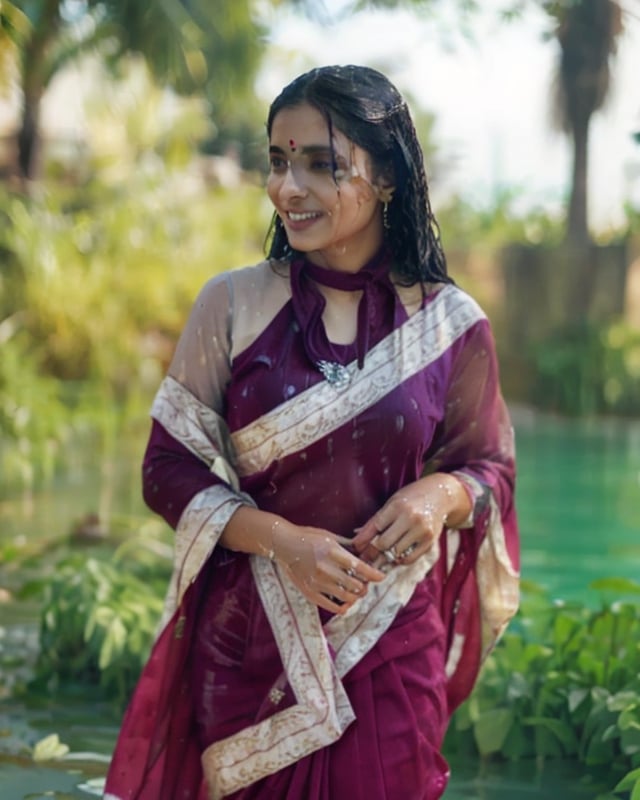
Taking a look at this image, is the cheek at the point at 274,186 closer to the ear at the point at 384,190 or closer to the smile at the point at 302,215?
the smile at the point at 302,215

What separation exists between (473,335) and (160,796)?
3.32 feet

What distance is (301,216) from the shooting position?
240cm

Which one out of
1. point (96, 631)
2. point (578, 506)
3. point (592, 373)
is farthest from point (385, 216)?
point (592, 373)

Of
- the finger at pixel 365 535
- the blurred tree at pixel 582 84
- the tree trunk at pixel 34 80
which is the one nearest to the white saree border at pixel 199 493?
the finger at pixel 365 535

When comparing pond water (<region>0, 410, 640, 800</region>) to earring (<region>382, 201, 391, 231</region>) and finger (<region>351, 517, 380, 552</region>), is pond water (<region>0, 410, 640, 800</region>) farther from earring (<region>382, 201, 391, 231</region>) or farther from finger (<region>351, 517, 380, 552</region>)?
earring (<region>382, 201, 391, 231</region>)

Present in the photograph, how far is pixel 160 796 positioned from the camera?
8.12 feet

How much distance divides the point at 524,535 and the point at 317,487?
638 cm

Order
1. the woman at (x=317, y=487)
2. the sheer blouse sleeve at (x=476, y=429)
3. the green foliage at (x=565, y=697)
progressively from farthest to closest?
1. the green foliage at (x=565, y=697)
2. the sheer blouse sleeve at (x=476, y=429)
3. the woman at (x=317, y=487)

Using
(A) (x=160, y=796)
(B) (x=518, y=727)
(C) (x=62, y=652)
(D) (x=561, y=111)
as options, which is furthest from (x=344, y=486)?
(D) (x=561, y=111)

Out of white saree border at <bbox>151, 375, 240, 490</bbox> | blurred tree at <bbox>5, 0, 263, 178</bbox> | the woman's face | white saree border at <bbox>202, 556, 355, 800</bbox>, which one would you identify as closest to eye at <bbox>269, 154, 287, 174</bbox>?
the woman's face

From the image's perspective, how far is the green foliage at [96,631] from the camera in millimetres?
4262

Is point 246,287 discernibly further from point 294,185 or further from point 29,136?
point 29,136

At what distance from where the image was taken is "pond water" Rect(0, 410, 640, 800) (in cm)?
362

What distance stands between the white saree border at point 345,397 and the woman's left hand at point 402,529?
6.6 inches
